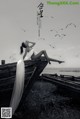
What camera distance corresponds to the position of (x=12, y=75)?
991 centimetres

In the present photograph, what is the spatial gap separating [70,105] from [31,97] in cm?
294

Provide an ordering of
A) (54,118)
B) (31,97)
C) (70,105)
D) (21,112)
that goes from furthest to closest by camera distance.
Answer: (31,97), (70,105), (21,112), (54,118)

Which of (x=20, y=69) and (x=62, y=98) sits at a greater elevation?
(x=20, y=69)

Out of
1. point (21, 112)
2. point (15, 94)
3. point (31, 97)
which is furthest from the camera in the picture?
point (31, 97)

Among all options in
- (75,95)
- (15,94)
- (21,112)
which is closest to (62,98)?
(75,95)

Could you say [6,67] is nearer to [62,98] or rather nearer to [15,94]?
[15,94]

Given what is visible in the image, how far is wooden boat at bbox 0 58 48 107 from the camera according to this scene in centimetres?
977

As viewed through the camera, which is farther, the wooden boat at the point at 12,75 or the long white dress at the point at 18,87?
the wooden boat at the point at 12,75

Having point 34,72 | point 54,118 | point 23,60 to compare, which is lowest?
point 54,118

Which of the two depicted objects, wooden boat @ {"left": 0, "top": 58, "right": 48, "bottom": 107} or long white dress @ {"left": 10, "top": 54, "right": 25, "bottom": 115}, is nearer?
long white dress @ {"left": 10, "top": 54, "right": 25, "bottom": 115}

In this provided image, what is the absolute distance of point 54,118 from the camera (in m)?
9.66

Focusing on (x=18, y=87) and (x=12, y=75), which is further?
(x=12, y=75)

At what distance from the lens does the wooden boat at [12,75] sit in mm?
9766

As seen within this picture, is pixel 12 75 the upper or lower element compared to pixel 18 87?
upper
